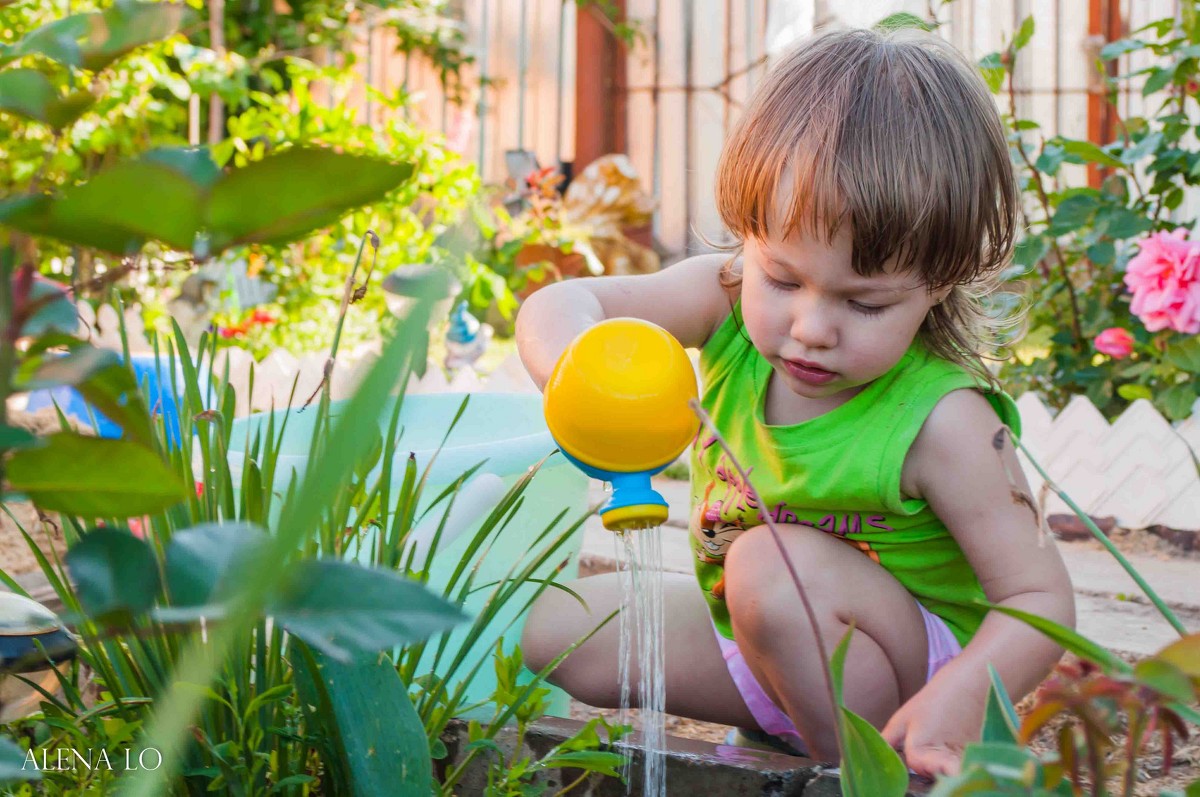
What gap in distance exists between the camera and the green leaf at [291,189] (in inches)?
10.1

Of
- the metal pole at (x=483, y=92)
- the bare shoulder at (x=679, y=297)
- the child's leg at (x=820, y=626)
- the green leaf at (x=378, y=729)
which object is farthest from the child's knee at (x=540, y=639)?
the metal pole at (x=483, y=92)

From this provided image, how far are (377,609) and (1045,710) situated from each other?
211 millimetres

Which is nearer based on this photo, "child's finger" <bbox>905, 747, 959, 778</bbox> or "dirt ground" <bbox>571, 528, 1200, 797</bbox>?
"child's finger" <bbox>905, 747, 959, 778</bbox>

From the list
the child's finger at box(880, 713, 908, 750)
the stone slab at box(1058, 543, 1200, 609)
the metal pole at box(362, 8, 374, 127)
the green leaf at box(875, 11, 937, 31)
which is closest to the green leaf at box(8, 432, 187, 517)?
the child's finger at box(880, 713, 908, 750)

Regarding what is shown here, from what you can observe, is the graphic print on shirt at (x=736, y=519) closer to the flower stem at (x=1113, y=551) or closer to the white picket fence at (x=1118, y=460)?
the flower stem at (x=1113, y=551)

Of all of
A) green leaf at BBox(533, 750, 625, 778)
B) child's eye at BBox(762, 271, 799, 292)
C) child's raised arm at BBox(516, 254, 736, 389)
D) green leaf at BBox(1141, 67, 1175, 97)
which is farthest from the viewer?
green leaf at BBox(1141, 67, 1175, 97)

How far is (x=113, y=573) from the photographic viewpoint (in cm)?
29

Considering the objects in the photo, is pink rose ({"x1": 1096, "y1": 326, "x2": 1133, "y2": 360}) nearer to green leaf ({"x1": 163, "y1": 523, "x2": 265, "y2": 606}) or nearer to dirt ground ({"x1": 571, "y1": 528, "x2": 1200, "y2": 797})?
dirt ground ({"x1": 571, "y1": 528, "x2": 1200, "y2": 797})

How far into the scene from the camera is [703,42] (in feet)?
17.5

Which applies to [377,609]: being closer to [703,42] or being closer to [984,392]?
[984,392]

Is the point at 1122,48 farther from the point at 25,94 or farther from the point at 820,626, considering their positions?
the point at 25,94

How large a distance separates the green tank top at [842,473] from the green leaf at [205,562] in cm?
99

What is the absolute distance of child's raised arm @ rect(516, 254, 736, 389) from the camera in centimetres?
131

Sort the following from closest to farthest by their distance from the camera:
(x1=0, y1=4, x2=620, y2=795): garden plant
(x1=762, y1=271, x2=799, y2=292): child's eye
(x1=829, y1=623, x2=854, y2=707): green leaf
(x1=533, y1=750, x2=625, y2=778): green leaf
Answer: (x1=0, y1=4, x2=620, y2=795): garden plant → (x1=829, y1=623, x2=854, y2=707): green leaf → (x1=533, y1=750, x2=625, y2=778): green leaf → (x1=762, y1=271, x2=799, y2=292): child's eye
